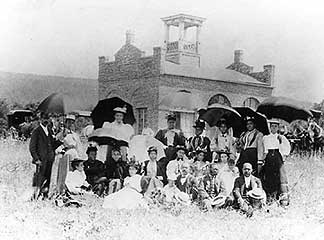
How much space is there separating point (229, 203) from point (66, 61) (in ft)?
5.73

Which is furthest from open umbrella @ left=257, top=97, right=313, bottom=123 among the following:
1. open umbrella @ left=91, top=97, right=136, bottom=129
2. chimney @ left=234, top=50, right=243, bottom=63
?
open umbrella @ left=91, top=97, right=136, bottom=129

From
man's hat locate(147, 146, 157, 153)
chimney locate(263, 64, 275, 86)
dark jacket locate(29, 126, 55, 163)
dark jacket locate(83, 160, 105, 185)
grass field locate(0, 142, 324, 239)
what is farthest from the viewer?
chimney locate(263, 64, 275, 86)

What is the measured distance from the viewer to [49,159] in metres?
3.93

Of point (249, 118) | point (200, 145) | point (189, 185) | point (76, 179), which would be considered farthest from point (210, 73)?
point (76, 179)

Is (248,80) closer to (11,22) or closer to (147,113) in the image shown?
(147,113)

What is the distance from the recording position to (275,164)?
4145 millimetres

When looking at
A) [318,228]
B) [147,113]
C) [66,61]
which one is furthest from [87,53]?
[318,228]

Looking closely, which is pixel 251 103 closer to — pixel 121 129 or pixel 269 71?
pixel 269 71

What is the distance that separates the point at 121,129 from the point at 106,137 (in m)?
0.14

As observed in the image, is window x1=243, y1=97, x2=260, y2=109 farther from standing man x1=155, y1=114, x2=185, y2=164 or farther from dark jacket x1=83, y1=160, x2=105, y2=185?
dark jacket x1=83, y1=160, x2=105, y2=185

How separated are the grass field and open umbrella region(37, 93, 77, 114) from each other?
35 cm

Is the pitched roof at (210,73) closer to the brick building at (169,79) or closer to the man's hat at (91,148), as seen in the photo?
the brick building at (169,79)

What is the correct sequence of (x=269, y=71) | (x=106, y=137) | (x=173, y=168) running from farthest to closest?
(x=269, y=71)
(x=173, y=168)
(x=106, y=137)

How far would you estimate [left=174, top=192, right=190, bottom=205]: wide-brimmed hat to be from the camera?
4.04 m
